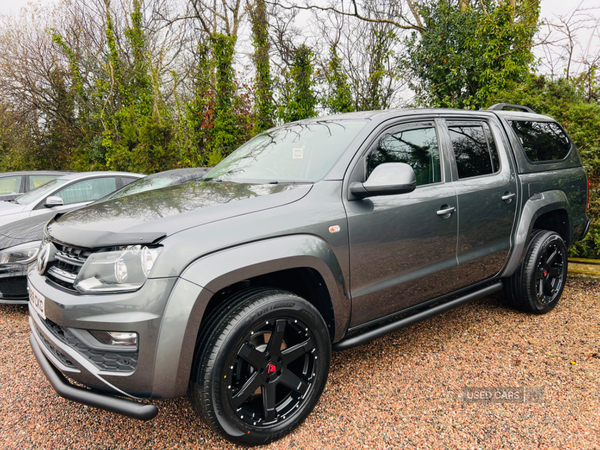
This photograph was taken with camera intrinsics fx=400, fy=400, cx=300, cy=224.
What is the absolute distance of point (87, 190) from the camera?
6.20 metres

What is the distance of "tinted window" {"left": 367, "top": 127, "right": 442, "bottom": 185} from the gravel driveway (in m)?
1.37

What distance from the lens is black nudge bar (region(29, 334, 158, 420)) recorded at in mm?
1759

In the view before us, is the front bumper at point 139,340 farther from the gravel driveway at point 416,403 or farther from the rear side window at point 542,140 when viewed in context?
the rear side window at point 542,140

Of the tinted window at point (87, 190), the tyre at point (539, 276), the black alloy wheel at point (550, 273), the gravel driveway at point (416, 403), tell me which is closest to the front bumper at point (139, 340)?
the gravel driveway at point (416, 403)

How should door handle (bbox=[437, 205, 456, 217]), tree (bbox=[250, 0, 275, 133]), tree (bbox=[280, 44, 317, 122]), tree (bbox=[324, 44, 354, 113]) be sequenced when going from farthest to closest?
tree (bbox=[250, 0, 275, 133])
tree (bbox=[324, 44, 354, 113])
tree (bbox=[280, 44, 317, 122])
door handle (bbox=[437, 205, 456, 217])

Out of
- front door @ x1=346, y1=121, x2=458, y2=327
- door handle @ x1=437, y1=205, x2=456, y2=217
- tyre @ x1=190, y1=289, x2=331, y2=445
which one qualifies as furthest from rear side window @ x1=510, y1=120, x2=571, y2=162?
tyre @ x1=190, y1=289, x2=331, y2=445

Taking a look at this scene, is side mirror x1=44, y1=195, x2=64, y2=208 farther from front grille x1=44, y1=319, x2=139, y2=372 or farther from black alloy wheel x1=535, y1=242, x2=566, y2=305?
black alloy wheel x1=535, y1=242, x2=566, y2=305

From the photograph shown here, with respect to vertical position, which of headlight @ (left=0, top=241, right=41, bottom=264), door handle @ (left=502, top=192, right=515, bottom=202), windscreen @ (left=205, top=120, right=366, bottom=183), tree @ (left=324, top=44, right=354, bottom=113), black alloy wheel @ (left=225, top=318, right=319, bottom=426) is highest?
tree @ (left=324, top=44, right=354, bottom=113)

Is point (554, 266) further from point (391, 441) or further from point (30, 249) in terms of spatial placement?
point (30, 249)

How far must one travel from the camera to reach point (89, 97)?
17.4 m

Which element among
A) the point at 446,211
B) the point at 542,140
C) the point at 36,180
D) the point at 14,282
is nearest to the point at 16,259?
the point at 14,282

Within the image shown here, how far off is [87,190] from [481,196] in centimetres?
564

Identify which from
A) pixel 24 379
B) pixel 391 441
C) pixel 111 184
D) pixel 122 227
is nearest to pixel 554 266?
pixel 391 441

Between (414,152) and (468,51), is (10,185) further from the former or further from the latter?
(468,51)
